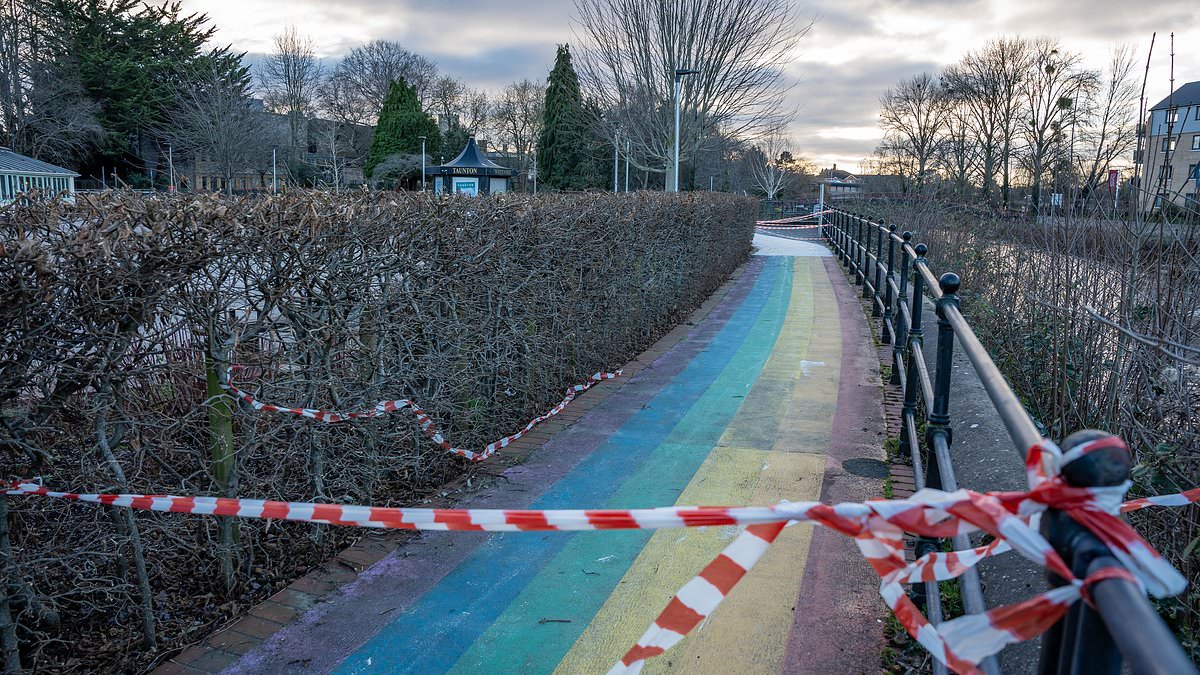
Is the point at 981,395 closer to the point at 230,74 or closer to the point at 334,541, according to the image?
the point at 334,541

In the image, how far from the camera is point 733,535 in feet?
14.4

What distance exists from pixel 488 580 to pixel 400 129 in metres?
60.7

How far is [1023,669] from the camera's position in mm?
2789

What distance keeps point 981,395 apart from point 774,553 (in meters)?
2.39

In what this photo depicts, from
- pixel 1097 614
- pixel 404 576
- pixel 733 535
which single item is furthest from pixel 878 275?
pixel 1097 614

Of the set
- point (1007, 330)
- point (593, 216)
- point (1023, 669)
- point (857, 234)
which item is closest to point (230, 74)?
point (857, 234)

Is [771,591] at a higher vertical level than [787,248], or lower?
lower

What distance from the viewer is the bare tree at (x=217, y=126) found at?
34.2 metres

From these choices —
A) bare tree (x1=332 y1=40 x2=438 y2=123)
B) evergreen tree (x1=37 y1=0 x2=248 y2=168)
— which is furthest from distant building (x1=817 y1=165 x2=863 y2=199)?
evergreen tree (x1=37 y1=0 x2=248 y2=168)

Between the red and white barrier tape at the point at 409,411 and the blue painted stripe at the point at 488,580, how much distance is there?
2.15 ft

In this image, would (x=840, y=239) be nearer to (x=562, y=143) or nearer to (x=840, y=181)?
(x=562, y=143)

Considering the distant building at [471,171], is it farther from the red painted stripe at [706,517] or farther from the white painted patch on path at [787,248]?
the red painted stripe at [706,517]

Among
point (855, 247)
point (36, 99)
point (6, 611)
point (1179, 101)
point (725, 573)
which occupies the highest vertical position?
point (36, 99)

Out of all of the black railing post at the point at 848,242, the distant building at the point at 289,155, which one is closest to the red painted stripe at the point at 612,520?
the black railing post at the point at 848,242
